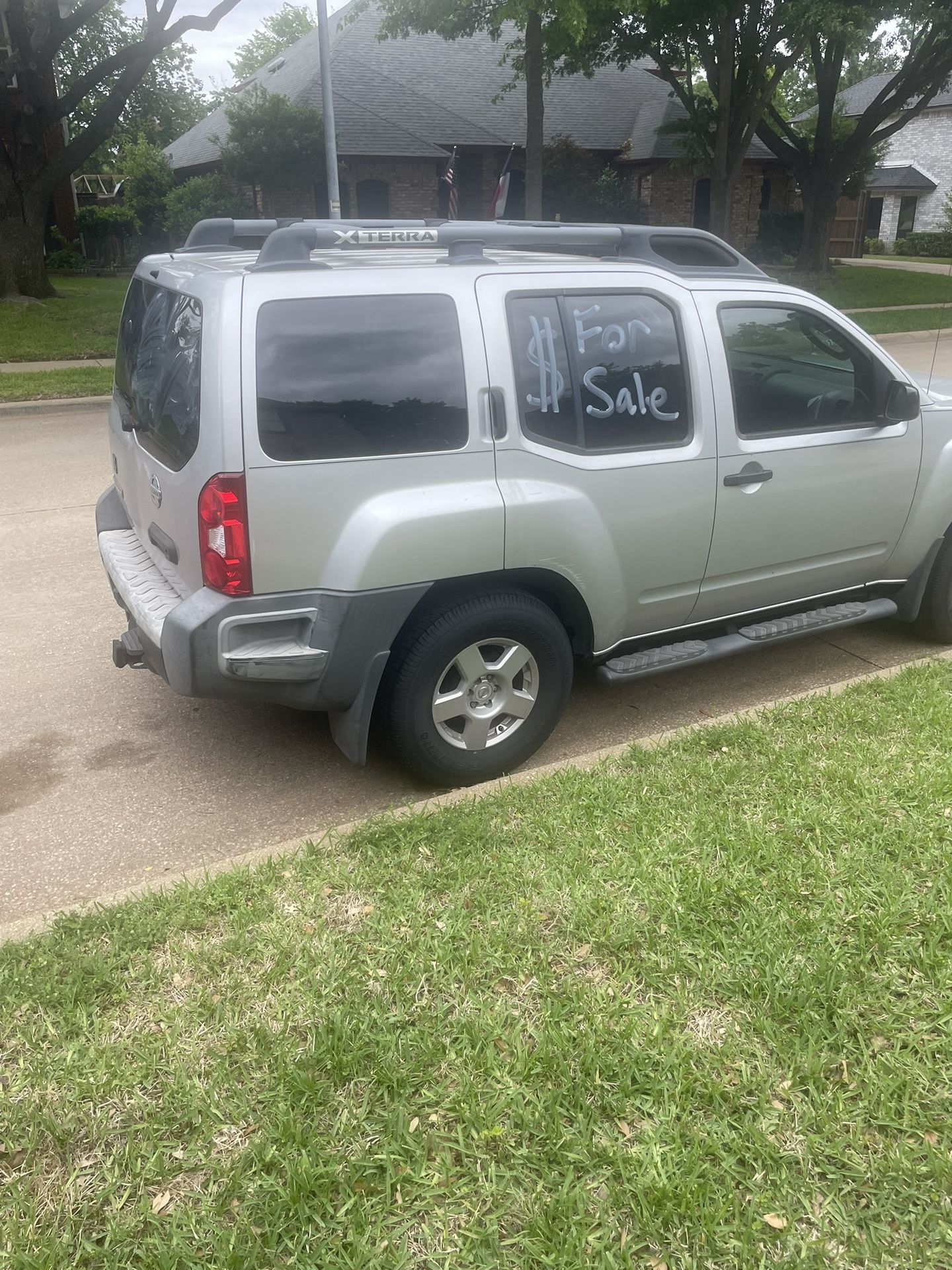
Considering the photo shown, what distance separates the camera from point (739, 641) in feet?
15.8

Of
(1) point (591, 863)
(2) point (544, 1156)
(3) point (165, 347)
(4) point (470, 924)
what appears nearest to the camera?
(2) point (544, 1156)

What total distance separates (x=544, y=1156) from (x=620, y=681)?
7.65 feet

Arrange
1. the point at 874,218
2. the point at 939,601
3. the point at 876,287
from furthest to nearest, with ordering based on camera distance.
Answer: the point at 874,218
the point at 876,287
the point at 939,601

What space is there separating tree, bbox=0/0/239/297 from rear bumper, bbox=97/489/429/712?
19.1 m

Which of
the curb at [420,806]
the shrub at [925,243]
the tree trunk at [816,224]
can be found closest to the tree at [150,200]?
the tree trunk at [816,224]

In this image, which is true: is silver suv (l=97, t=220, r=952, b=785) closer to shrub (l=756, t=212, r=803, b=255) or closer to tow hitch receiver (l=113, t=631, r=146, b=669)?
tow hitch receiver (l=113, t=631, r=146, b=669)

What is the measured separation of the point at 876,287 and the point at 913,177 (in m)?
32.0

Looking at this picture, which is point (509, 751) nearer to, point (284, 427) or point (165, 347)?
point (284, 427)

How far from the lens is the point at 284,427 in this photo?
11.7 ft

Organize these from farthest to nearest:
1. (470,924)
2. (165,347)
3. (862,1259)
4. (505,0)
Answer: (505,0) → (165,347) → (470,924) → (862,1259)

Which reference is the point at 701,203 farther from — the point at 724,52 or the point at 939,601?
the point at 939,601

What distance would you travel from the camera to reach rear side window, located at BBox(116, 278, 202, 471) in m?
3.66

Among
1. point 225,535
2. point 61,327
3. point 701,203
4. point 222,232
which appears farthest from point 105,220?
point 225,535

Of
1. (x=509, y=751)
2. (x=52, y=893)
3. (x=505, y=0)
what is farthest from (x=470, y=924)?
(x=505, y=0)
